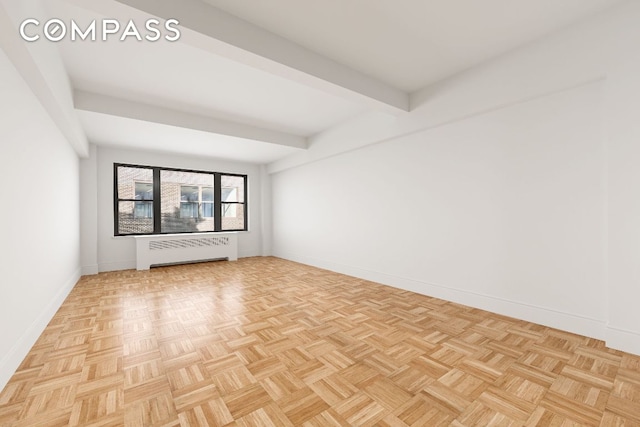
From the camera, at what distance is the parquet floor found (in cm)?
144

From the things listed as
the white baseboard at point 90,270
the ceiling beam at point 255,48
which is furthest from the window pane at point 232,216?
the ceiling beam at point 255,48

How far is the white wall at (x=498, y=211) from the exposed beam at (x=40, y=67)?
12.4 ft

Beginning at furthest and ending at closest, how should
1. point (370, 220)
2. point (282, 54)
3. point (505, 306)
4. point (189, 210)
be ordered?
point (189, 210), point (370, 220), point (505, 306), point (282, 54)

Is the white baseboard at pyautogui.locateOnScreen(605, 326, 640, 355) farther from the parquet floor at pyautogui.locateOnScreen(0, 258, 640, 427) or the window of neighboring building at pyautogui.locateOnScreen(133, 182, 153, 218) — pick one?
the window of neighboring building at pyautogui.locateOnScreen(133, 182, 153, 218)

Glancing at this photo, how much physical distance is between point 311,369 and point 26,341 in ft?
7.09

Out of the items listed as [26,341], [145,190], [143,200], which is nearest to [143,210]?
[143,200]

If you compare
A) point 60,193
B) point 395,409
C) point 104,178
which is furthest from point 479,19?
point 104,178

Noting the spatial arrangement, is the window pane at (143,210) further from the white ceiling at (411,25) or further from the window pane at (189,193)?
the white ceiling at (411,25)

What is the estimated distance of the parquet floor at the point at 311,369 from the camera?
1.44 meters

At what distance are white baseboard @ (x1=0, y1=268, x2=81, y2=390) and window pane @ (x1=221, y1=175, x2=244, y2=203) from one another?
4064mm

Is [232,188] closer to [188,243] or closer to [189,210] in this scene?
[189,210]

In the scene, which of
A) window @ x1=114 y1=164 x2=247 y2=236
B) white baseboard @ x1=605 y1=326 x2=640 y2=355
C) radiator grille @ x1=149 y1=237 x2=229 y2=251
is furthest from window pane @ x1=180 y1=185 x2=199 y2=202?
white baseboard @ x1=605 y1=326 x2=640 y2=355

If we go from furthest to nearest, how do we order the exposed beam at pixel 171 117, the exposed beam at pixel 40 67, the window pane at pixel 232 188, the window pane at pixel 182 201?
1. the window pane at pixel 232 188
2. the window pane at pixel 182 201
3. the exposed beam at pixel 171 117
4. the exposed beam at pixel 40 67

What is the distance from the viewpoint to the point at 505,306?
9.42 ft
